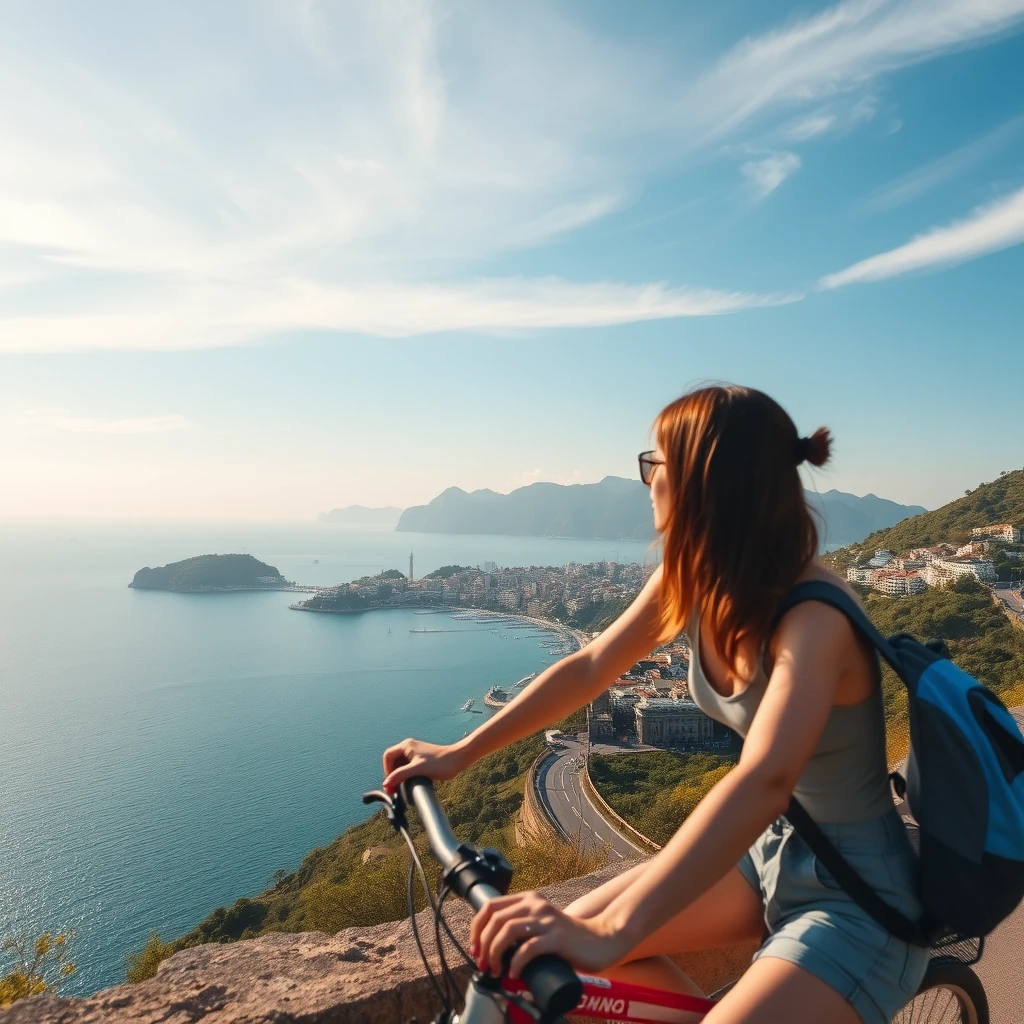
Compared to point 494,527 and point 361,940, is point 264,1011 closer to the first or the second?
point 361,940

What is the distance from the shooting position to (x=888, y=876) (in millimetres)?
1218

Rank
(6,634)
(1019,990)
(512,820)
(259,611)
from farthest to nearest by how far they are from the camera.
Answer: (259,611)
(6,634)
(512,820)
(1019,990)

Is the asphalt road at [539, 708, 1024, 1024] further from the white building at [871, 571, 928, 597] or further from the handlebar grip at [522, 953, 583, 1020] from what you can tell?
the white building at [871, 571, 928, 597]

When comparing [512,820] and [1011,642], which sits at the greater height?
[1011,642]

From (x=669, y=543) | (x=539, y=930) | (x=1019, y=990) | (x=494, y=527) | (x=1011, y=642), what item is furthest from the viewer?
(x=494, y=527)

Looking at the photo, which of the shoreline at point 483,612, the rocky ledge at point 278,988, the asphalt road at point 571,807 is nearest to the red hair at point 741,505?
the rocky ledge at point 278,988

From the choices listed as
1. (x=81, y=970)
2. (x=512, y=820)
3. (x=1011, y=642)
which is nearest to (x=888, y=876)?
(x=512, y=820)

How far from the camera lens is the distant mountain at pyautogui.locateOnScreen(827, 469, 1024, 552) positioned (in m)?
34.8

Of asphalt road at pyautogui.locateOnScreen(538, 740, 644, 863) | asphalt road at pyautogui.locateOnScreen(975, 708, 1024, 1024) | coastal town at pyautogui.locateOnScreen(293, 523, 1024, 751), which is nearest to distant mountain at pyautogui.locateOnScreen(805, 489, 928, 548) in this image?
coastal town at pyautogui.locateOnScreen(293, 523, 1024, 751)

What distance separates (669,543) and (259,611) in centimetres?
7903

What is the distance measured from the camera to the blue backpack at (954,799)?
113 cm

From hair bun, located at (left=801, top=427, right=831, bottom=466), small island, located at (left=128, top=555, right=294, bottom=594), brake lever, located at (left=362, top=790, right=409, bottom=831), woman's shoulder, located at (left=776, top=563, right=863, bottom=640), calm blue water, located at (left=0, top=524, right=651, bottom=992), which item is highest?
hair bun, located at (left=801, top=427, right=831, bottom=466)

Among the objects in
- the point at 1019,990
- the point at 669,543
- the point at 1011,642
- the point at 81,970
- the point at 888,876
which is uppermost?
the point at 669,543

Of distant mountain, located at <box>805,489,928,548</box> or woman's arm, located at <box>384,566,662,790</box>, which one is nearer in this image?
woman's arm, located at <box>384,566,662,790</box>
